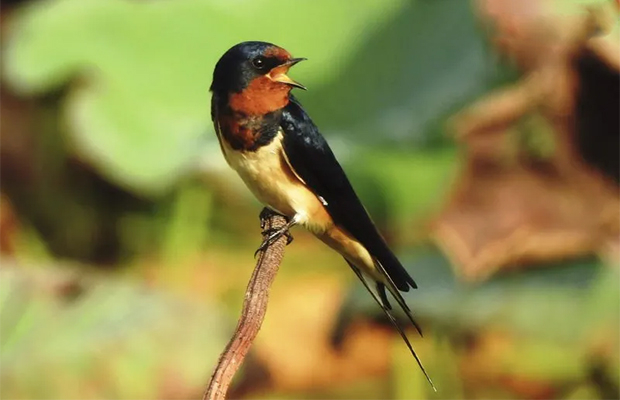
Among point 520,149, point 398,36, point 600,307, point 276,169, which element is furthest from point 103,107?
point 276,169

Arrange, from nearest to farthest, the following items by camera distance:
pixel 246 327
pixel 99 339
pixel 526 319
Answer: pixel 246 327 < pixel 99 339 < pixel 526 319

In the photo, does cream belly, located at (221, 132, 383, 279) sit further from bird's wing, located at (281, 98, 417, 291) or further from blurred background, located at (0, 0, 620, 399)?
blurred background, located at (0, 0, 620, 399)

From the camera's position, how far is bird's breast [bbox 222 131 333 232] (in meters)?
1.80

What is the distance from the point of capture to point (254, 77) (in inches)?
67.2

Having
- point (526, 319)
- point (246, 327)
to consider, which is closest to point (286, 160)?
point (246, 327)

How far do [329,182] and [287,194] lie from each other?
0.06m

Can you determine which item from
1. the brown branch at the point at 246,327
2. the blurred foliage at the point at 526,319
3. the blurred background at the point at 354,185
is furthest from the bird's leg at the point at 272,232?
the blurred foliage at the point at 526,319

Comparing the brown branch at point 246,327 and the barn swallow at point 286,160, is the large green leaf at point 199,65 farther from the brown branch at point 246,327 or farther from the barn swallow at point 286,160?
the brown branch at point 246,327

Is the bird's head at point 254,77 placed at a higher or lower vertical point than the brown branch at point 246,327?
higher

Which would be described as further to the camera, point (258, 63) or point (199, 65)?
point (199, 65)

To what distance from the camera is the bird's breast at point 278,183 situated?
180 cm

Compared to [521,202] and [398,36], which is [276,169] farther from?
[398,36]

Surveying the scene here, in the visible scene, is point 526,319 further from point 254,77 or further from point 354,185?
point 254,77

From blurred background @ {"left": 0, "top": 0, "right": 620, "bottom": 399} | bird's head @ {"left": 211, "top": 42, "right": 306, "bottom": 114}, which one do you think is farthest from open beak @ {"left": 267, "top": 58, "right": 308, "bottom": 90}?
blurred background @ {"left": 0, "top": 0, "right": 620, "bottom": 399}
